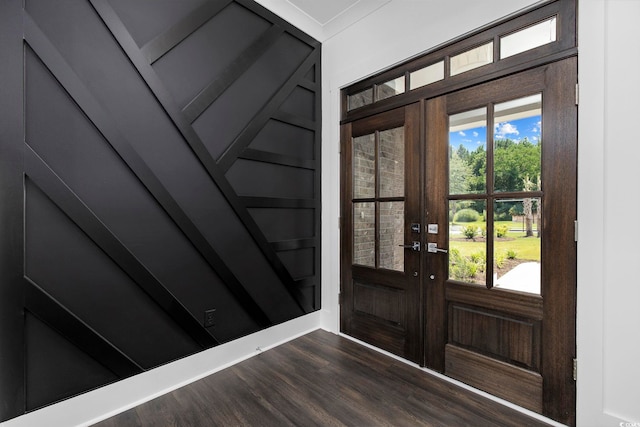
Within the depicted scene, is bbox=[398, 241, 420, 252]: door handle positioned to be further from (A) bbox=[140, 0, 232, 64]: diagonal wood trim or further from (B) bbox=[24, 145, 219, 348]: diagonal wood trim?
(A) bbox=[140, 0, 232, 64]: diagonal wood trim

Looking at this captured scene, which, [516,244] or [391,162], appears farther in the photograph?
[391,162]

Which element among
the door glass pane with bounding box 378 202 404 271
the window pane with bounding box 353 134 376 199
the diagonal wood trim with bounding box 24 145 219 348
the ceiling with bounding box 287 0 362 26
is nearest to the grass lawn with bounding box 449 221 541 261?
the door glass pane with bounding box 378 202 404 271

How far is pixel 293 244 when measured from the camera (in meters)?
2.88

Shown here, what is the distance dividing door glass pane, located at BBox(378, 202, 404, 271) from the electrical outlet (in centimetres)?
148

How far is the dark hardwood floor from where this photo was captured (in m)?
1.79

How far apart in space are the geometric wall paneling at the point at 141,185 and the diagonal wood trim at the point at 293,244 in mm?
26

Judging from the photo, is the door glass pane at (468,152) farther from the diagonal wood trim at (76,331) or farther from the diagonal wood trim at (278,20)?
the diagonal wood trim at (76,331)

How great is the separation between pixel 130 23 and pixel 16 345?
6.55 feet

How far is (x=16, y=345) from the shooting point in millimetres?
1549

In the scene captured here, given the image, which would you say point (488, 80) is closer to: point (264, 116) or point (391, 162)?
point (391, 162)

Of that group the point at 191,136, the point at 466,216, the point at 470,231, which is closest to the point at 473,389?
the point at 470,231

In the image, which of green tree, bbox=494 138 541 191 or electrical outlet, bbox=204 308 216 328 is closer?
green tree, bbox=494 138 541 191

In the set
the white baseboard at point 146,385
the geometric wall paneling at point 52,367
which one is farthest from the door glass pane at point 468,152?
the geometric wall paneling at point 52,367

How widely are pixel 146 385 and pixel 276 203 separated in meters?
1.64
